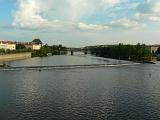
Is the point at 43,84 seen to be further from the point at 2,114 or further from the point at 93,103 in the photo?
the point at 2,114

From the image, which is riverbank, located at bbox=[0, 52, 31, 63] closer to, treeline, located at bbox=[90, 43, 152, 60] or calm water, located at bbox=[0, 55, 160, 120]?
treeline, located at bbox=[90, 43, 152, 60]

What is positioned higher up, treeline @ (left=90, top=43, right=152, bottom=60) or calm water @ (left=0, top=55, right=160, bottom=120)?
treeline @ (left=90, top=43, right=152, bottom=60)

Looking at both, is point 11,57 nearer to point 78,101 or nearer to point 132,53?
point 132,53

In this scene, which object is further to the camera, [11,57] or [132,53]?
[132,53]

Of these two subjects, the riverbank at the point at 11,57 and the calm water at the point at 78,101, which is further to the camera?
the riverbank at the point at 11,57

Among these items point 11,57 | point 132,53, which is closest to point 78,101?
point 11,57

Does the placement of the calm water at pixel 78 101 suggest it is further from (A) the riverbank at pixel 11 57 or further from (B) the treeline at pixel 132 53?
(B) the treeline at pixel 132 53

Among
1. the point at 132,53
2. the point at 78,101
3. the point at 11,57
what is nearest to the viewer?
the point at 78,101

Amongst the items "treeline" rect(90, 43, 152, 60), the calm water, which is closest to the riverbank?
"treeline" rect(90, 43, 152, 60)

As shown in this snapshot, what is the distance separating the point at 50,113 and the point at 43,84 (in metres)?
11.3

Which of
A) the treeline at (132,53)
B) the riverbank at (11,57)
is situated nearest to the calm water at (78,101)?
the riverbank at (11,57)

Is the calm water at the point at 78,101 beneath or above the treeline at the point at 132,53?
beneath

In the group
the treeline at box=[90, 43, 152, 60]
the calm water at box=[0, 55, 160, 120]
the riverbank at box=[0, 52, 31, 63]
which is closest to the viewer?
the calm water at box=[0, 55, 160, 120]

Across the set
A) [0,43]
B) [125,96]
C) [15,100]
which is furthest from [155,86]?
[0,43]
